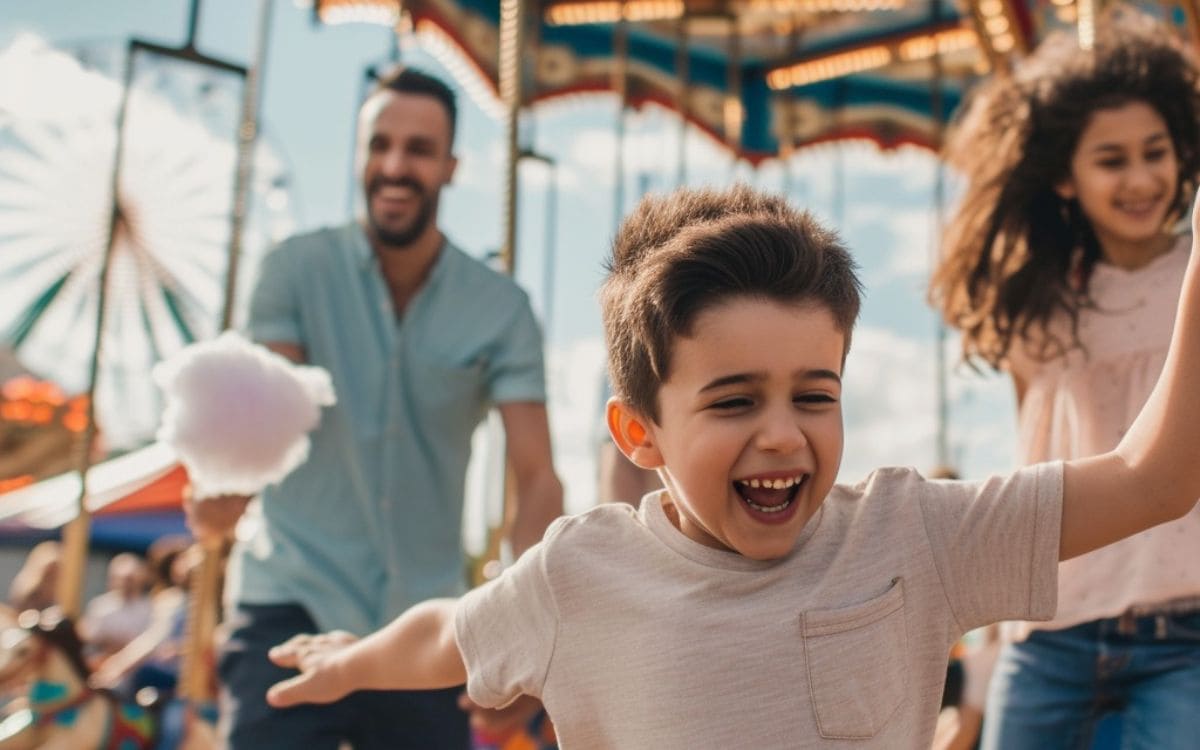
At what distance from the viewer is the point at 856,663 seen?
1.09 meters

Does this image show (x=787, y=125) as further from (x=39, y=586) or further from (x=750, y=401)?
(x=750, y=401)

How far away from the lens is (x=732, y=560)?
114 cm

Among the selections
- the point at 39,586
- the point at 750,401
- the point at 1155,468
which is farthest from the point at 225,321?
the point at 39,586

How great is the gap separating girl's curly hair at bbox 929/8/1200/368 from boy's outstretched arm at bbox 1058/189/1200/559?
0.66 meters

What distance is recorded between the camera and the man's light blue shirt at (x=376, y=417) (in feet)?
6.53

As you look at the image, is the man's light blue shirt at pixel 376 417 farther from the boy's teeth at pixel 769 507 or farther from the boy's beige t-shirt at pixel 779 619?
the boy's teeth at pixel 769 507

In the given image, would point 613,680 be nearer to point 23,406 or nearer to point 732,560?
point 732,560

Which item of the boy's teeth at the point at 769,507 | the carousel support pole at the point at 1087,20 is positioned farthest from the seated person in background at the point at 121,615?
the boy's teeth at the point at 769,507

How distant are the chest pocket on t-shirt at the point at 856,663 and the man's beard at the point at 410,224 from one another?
1.31 meters

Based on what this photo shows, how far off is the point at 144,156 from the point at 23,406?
1017 centimetres

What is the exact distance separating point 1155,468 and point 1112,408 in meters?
0.65

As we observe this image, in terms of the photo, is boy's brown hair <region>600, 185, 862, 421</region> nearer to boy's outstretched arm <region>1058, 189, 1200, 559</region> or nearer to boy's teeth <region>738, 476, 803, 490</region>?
boy's teeth <region>738, 476, 803, 490</region>

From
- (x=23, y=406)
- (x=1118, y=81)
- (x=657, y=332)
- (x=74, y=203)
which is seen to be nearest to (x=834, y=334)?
(x=657, y=332)

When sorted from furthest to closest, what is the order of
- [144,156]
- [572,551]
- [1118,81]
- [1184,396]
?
[144,156]
[1118,81]
[572,551]
[1184,396]
